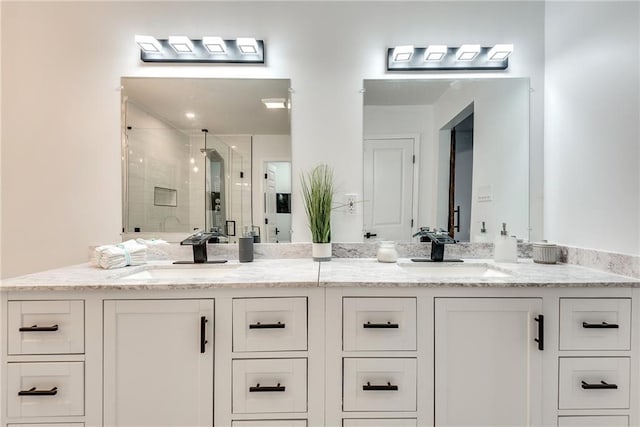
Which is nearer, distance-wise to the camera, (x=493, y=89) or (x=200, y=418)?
(x=200, y=418)

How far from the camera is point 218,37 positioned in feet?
5.36

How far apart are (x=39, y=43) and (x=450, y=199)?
8.12ft

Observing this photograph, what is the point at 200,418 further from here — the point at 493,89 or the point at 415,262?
the point at 493,89

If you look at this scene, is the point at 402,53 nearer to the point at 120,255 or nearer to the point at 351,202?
the point at 351,202

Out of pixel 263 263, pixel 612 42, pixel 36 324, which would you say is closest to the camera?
pixel 36 324

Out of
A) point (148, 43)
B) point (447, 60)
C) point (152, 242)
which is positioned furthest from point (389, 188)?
point (148, 43)

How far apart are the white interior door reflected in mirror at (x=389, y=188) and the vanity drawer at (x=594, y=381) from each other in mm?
874

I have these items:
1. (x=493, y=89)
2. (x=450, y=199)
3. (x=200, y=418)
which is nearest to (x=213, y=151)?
(x=200, y=418)

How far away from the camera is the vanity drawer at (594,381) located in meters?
1.12

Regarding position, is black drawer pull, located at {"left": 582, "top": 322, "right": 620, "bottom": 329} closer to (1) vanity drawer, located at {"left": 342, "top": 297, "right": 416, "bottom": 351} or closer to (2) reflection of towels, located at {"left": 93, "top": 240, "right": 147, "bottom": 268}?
(1) vanity drawer, located at {"left": 342, "top": 297, "right": 416, "bottom": 351}

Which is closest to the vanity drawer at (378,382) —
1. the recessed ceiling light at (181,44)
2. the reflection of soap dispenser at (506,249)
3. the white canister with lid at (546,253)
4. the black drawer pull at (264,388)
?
the black drawer pull at (264,388)

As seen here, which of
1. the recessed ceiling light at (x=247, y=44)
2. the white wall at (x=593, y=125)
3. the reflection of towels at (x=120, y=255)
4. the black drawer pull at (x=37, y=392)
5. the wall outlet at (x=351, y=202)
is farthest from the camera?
the wall outlet at (x=351, y=202)

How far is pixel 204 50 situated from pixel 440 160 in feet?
4.86

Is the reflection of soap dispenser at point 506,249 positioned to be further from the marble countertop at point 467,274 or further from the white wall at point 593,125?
the white wall at point 593,125
